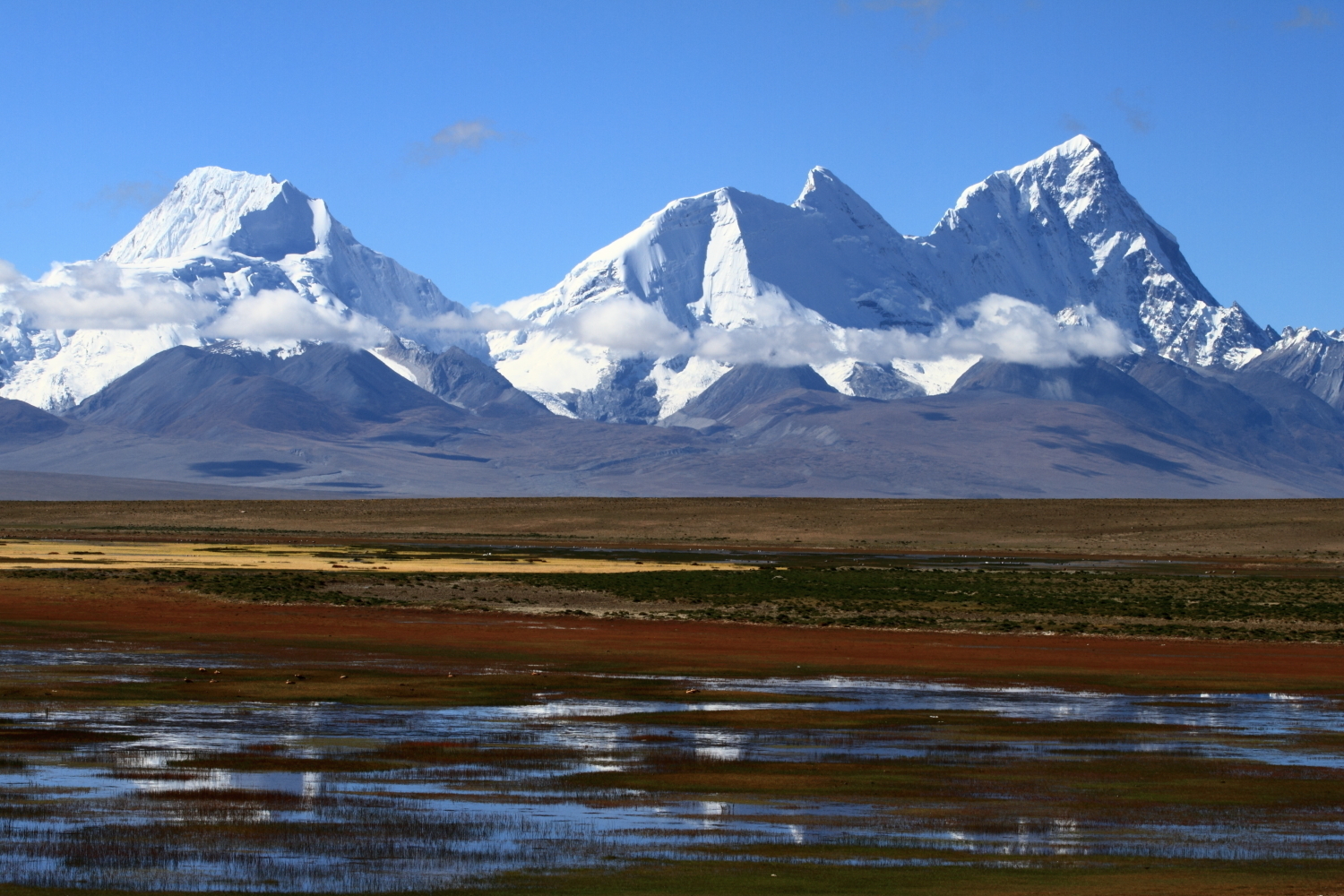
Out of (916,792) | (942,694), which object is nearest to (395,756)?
(916,792)

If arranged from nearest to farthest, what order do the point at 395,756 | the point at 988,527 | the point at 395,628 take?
the point at 395,756 < the point at 395,628 < the point at 988,527

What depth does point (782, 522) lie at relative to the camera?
511 ft

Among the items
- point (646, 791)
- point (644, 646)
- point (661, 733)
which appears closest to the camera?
point (646, 791)

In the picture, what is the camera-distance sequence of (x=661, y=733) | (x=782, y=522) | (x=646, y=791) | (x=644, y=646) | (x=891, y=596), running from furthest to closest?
(x=782, y=522), (x=891, y=596), (x=644, y=646), (x=661, y=733), (x=646, y=791)

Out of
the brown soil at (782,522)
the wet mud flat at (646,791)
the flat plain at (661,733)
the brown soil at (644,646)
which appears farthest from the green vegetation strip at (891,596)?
the brown soil at (782,522)

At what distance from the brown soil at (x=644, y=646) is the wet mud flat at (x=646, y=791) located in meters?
7.06

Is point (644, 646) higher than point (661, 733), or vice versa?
point (661, 733)

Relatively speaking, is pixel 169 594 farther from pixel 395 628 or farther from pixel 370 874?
pixel 370 874

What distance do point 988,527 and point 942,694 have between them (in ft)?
373

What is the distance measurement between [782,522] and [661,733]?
126m

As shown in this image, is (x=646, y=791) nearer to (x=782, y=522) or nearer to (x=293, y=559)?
(x=293, y=559)

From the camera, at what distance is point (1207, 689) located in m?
38.7

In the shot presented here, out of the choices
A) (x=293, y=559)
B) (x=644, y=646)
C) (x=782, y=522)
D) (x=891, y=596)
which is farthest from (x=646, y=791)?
(x=782, y=522)

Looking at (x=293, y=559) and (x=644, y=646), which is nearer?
(x=644, y=646)
